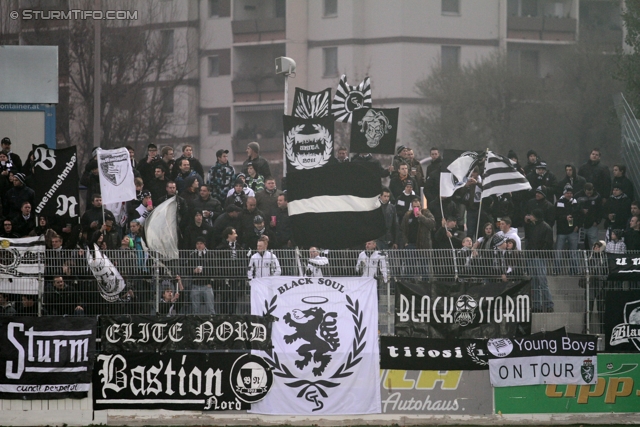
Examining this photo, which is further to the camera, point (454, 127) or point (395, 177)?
point (454, 127)

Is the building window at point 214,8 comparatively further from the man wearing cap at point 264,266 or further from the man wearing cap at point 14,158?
the man wearing cap at point 264,266

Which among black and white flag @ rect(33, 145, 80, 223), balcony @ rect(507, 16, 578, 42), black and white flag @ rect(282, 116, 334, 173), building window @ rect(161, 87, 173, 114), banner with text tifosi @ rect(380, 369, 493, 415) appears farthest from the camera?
balcony @ rect(507, 16, 578, 42)

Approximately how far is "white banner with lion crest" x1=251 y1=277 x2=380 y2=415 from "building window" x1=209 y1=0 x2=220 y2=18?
4566 centimetres

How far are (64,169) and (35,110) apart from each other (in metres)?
5.67

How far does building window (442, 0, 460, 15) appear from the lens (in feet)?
180

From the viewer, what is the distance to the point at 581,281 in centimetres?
1488

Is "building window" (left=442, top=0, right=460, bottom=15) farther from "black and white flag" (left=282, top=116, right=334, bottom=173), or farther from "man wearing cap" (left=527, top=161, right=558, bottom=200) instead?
"black and white flag" (left=282, top=116, right=334, bottom=173)

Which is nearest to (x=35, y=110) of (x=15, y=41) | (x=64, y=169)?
(x=64, y=169)

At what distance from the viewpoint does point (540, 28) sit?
54125 millimetres

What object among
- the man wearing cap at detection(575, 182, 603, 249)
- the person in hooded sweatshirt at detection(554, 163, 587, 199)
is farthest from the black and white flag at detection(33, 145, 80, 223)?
the man wearing cap at detection(575, 182, 603, 249)

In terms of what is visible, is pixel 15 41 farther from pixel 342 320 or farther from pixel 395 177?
pixel 342 320

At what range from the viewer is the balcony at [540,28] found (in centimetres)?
5394

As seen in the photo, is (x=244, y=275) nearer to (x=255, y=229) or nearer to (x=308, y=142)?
(x=255, y=229)

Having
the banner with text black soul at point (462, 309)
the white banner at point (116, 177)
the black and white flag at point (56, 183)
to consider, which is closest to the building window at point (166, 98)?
the black and white flag at point (56, 183)
